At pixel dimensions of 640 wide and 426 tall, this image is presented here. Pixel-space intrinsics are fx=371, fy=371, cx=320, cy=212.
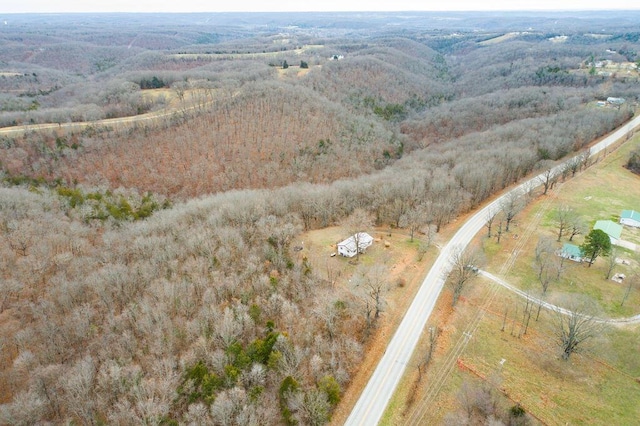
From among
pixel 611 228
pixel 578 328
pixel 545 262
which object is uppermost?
pixel 578 328

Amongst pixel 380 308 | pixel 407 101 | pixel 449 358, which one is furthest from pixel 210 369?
pixel 407 101

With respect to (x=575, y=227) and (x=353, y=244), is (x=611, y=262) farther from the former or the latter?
(x=353, y=244)

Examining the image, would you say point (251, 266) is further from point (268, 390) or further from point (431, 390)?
point (431, 390)

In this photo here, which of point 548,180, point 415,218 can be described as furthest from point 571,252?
point 548,180

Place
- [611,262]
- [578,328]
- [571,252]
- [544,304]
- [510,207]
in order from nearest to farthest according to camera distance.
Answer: [578,328] → [544,304] → [611,262] → [571,252] → [510,207]

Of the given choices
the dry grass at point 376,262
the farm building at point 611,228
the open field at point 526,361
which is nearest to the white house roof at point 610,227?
the farm building at point 611,228

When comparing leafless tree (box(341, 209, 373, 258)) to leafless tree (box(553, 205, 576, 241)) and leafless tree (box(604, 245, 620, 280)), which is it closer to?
leafless tree (box(553, 205, 576, 241))
